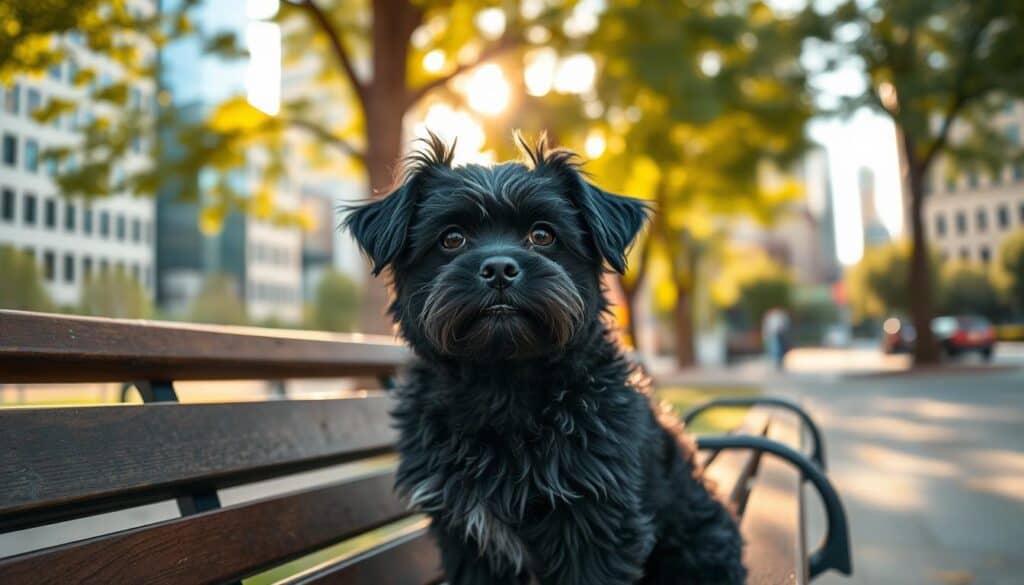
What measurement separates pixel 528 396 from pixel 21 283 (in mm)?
2911

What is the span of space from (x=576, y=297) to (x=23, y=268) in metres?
3.07

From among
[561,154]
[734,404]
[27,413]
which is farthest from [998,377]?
[27,413]

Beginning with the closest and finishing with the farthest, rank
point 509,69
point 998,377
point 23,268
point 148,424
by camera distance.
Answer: point 148,424, point 23,268, point 509,69, point 998,377

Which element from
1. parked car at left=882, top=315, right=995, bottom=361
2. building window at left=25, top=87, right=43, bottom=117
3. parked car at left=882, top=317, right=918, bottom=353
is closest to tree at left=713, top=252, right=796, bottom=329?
parked car at left=882, top=317, right=918, bottom=353

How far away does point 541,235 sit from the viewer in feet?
7.27

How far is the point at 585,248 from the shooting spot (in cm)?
230

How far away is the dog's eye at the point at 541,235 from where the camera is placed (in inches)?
86.6

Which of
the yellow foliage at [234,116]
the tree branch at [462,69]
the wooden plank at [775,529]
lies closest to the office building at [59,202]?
the wooden plank at [775,529]

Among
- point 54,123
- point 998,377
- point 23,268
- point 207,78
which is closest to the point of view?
point 23,268

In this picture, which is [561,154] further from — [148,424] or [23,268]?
[23,268]

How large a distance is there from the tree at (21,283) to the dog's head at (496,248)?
2219 millimetres

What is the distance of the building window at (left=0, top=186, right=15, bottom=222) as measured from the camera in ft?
12.6

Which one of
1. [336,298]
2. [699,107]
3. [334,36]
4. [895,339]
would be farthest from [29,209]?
[336,298]

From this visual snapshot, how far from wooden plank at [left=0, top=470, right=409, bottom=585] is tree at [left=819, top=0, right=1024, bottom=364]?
20932mm
